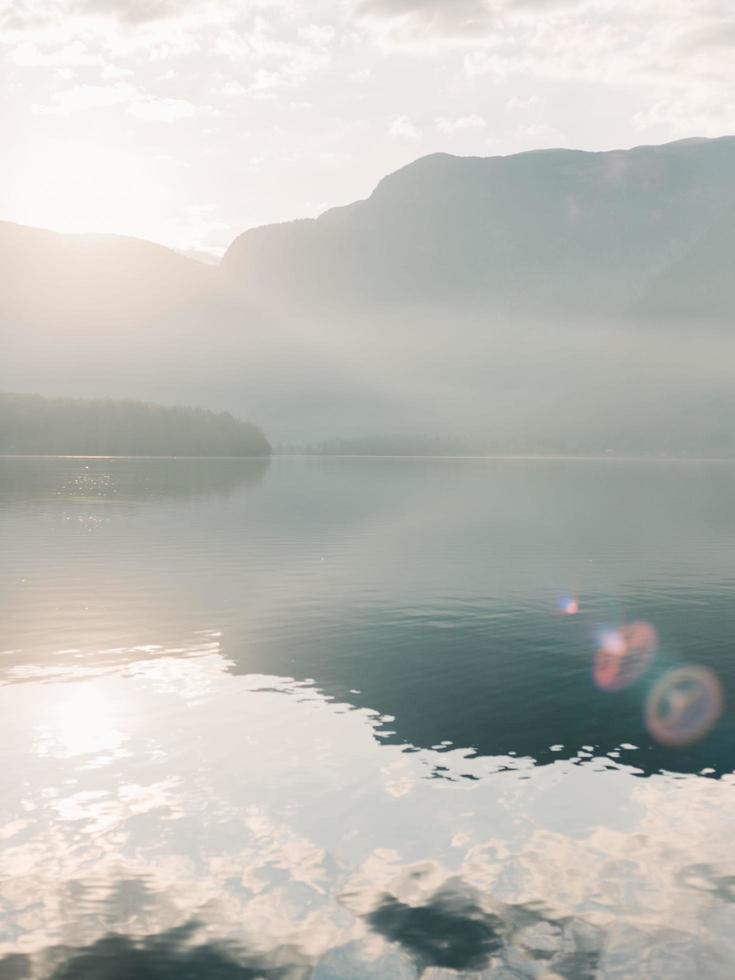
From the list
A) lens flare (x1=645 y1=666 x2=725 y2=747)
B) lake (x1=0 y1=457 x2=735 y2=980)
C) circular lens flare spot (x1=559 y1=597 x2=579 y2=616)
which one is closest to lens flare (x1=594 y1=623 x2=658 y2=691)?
lake (x1=0 y1=457 x2=735 y2=980)

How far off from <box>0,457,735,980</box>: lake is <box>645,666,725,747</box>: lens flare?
0.50ft

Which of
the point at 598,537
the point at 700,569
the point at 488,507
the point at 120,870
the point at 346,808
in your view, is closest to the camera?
the point at 120,870

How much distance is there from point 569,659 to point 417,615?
Answer: 12.5 m

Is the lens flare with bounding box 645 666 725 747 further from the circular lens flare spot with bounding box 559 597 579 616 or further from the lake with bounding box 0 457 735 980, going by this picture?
the circular lens flare spot with bounding box 559 597 579 616

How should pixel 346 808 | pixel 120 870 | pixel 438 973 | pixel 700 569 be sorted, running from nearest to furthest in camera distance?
pixel 438 973 → pixel 120 870 → pixel 346 808 → pixel 700 569

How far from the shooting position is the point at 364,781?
91.2ft

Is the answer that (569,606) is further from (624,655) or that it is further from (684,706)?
(684,706)

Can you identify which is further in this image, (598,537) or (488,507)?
A: (488,507)

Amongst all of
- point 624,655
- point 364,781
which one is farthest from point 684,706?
point 364,781

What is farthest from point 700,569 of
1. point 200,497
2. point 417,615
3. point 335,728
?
point 200,497

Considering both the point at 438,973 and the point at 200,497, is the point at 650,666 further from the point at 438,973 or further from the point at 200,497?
the point at 200,497

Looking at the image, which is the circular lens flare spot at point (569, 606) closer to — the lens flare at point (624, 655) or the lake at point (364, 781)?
the lake at point (364, 781)

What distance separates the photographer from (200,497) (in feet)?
528

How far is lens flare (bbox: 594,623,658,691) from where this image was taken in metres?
41.0
